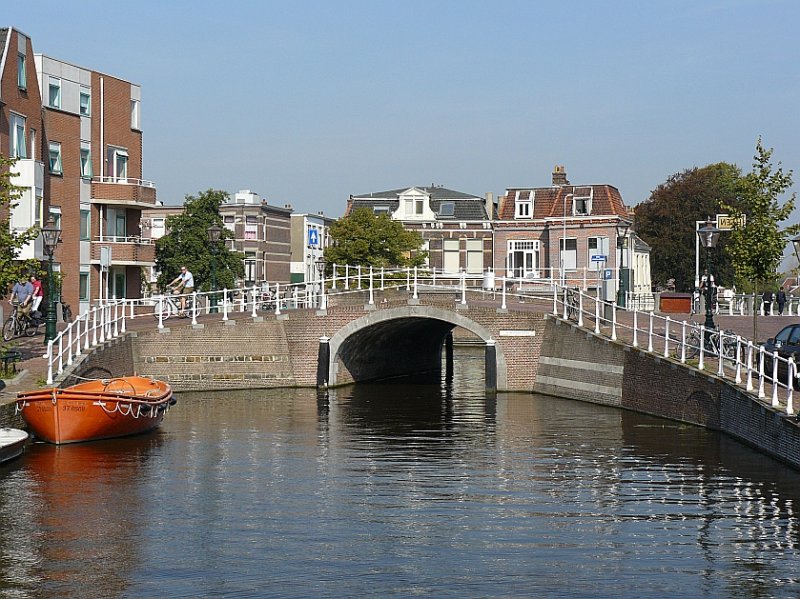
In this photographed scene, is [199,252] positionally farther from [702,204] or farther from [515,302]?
[702,204]

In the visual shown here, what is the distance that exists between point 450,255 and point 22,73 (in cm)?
3674

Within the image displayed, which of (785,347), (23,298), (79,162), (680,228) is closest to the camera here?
(785,347)

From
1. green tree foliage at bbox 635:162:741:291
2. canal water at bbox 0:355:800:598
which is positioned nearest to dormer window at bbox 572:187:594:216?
green tree foliage at bbox 635:162:741:291

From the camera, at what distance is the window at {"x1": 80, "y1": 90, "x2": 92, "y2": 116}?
51.7m

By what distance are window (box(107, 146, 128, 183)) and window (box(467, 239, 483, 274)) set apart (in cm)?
2725

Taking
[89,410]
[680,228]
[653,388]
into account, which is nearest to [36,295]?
[89,410]

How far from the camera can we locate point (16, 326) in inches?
1513

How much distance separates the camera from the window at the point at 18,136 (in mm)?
43281

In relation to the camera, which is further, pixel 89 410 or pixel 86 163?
pixel 86 163

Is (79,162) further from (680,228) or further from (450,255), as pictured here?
(680,228)

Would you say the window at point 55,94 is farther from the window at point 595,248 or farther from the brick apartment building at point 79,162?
the window at point 595,248

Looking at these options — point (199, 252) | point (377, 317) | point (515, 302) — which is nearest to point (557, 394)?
point (377, 317)

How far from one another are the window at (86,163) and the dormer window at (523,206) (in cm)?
2928

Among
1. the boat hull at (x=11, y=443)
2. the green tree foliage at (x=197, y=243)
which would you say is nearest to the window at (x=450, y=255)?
the green tree foliage at (x=197, y=243)
